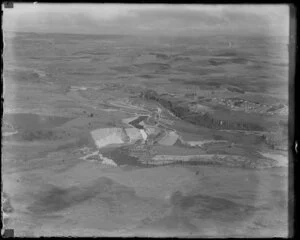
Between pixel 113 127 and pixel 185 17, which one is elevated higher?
pixel 185 17

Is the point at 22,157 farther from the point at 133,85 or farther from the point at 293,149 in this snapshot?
the point at 293,149

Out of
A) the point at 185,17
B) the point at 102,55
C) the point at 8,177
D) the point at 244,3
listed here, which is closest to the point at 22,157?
the point at 8,177

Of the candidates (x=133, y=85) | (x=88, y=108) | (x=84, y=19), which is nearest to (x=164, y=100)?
(x=133, y=85)

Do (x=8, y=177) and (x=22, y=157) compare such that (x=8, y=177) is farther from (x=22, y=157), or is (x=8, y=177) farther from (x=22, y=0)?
(x=22, y=0)

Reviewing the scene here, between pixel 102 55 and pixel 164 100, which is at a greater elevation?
pixel 102 55

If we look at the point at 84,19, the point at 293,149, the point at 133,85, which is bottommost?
the point at 293,149

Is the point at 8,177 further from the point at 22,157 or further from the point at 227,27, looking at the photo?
the point at 227,27

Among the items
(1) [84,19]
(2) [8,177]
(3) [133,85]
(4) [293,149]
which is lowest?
(2) [8,177]

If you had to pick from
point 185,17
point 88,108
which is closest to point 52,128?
point 88,108
